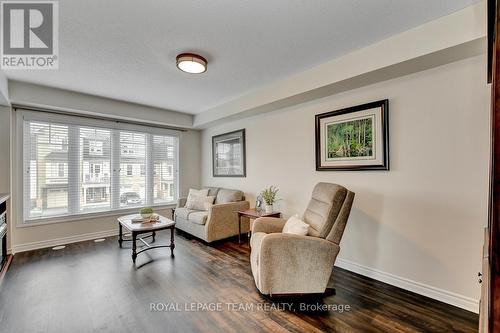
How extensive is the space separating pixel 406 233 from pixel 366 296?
2.49 ft

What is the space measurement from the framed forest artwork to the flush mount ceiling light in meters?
1.63

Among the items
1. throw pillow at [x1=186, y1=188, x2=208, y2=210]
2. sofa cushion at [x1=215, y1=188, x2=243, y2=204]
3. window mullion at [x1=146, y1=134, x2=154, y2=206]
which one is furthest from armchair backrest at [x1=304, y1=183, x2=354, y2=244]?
window mullion at [x1=146, y1=134, x2=154, y2=206]

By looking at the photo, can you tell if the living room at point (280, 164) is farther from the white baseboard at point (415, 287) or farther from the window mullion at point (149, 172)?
the window mullion at point (149, 172)

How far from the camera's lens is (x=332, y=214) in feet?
7.53

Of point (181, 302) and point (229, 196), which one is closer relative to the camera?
point (181, 302)

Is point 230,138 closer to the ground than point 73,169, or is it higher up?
higher up

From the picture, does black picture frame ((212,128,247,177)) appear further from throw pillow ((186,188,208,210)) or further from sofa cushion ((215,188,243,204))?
throw pillow ((186,188,208,210))

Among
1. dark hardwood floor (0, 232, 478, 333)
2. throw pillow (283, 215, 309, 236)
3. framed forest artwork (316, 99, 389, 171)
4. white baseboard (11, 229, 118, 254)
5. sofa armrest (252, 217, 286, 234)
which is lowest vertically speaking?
dark hardwood floor (0, 232, 478, 333)

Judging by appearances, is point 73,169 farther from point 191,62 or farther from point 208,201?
point 191,62

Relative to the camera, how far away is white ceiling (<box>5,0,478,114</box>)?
1821 millimetres

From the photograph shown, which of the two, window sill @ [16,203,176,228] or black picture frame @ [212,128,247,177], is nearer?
window sill @ [16,203,176,228]

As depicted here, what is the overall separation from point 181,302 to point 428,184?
8.53 feet

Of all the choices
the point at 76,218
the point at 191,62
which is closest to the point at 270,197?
the point at 191,62

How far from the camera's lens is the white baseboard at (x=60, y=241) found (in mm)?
3590
